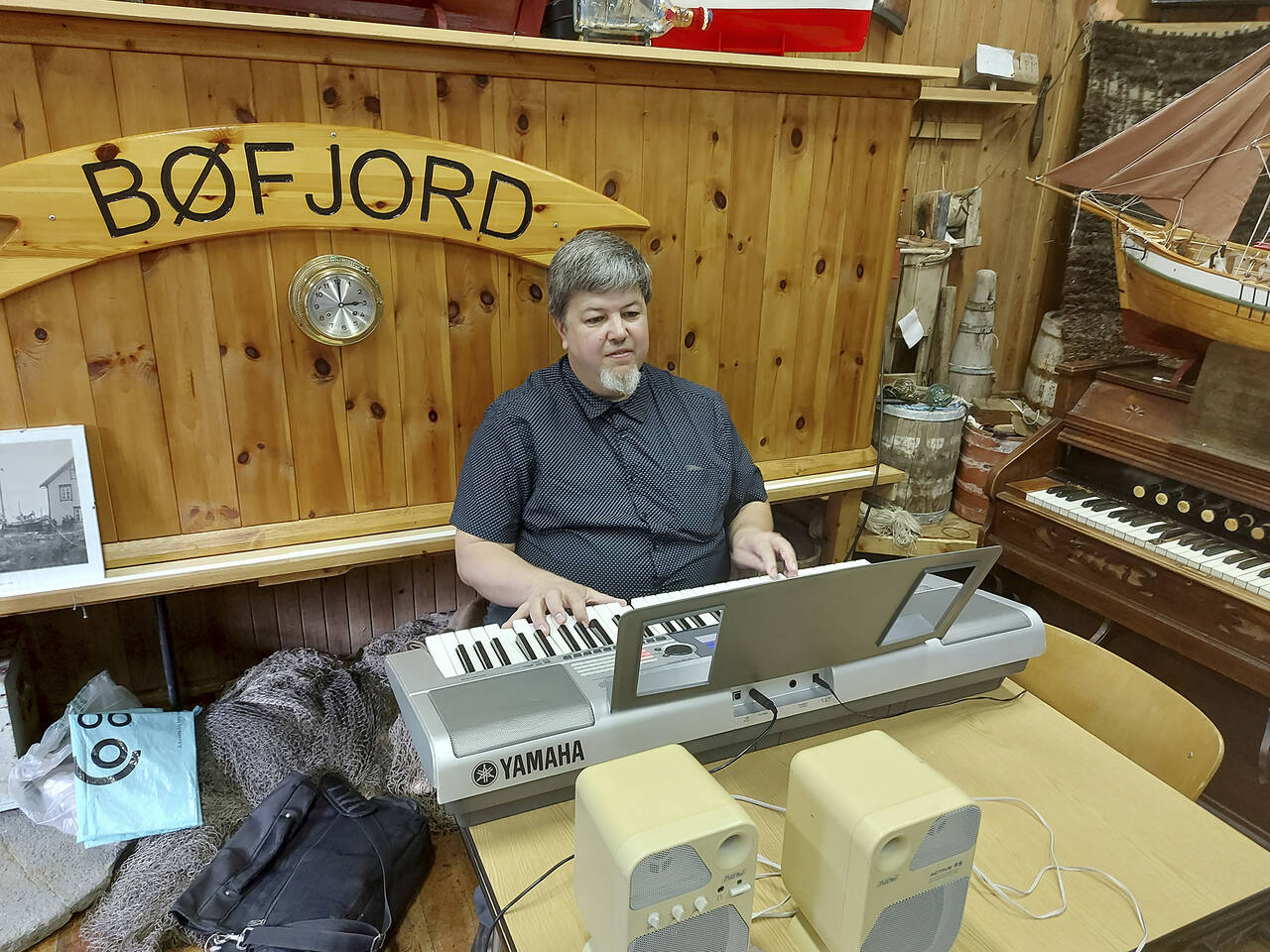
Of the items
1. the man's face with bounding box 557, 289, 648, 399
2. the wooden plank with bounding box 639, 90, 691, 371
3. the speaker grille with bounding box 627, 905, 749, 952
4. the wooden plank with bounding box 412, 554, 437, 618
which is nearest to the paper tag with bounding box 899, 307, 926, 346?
the wooden plank with bounding box 639, 90, 691, 371

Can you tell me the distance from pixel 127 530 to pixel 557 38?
139 centimetres

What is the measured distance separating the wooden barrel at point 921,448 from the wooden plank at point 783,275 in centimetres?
45

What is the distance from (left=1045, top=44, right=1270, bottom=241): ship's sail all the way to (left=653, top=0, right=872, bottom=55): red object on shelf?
91cm

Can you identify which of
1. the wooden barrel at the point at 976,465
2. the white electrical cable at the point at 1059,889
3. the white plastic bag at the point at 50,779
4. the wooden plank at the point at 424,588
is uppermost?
the white electrical cable at the point at 1059,889

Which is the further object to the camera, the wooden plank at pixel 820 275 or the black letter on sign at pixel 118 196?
the wooden plank at pixel 820 275

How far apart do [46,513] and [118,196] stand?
64 centimetres

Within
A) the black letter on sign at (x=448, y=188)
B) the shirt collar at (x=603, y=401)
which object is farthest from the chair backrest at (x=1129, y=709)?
the black letter on sign at (x=448, y=188)

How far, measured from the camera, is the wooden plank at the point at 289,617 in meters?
2.32

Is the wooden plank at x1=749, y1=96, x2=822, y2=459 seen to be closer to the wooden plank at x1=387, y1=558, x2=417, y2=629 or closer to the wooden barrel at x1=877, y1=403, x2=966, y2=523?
the wooden barrel at x1=877, y1=403, x2=966, y2=523

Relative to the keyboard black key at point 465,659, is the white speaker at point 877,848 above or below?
above

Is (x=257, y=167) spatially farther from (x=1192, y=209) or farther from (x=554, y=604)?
(x=1192, y=209)

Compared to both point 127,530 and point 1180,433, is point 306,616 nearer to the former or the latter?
point 127,530

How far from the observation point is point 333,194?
5.60 feet

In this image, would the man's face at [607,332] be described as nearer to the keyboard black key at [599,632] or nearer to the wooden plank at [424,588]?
the keyboard black key at [599,632]
